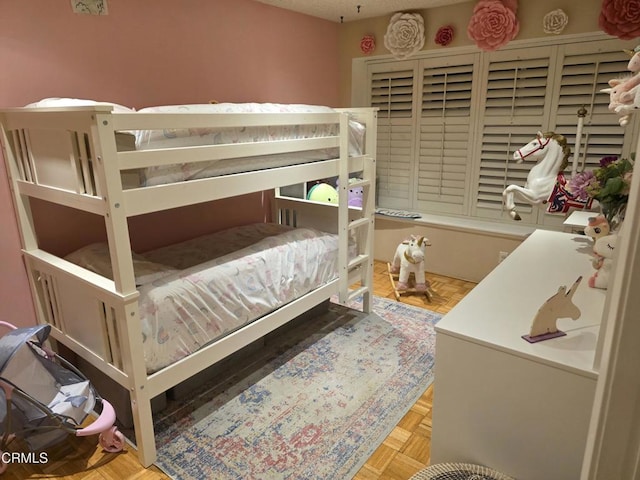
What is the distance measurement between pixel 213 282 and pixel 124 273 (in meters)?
0.49

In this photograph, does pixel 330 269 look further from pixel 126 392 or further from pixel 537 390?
pixel 537 390

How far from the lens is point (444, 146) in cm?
376

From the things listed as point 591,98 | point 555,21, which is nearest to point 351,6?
point 555,21

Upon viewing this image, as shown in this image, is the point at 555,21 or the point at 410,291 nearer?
the point at 555,21

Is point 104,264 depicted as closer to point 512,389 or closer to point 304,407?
point 304,407

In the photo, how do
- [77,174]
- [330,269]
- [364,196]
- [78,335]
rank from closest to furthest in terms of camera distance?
[77,174]
[78,335]
[330,269]
[364,196]

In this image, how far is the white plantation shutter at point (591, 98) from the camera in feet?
9.62

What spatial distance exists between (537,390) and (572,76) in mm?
2730

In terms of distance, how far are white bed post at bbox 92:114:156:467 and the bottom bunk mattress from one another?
81 mm

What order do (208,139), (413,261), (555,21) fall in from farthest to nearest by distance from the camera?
(413,261), (555,21), (208,139)

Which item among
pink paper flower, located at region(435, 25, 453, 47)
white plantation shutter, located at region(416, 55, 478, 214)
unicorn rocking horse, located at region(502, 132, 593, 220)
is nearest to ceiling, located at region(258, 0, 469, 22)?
pink paper flower, located at region(435, 25, 453, 47)

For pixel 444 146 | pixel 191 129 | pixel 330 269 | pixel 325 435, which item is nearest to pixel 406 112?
pixel 444 146

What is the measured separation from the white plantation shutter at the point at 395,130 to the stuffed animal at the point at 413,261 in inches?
35.9

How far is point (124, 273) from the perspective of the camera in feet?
5.15
